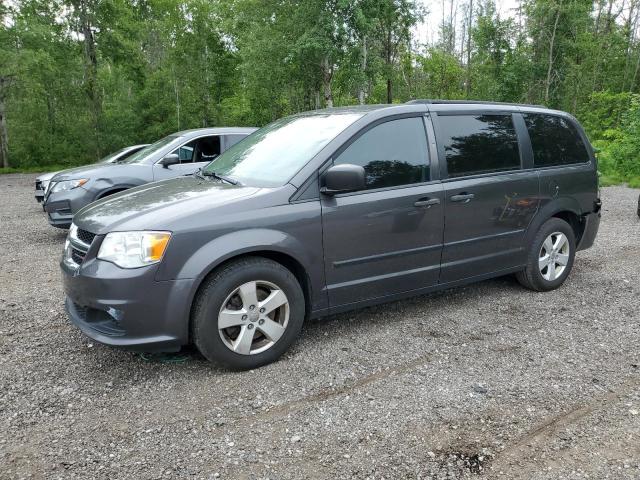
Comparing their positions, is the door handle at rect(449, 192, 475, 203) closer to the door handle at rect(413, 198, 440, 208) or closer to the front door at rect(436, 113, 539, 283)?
the front door at rect(436, 113, 539, 283)

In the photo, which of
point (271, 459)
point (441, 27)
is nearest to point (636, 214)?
point (271, 459)

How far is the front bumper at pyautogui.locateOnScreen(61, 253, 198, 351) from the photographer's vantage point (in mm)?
2932

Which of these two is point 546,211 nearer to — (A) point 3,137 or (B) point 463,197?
(B) point 463,197

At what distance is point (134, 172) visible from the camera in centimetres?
748

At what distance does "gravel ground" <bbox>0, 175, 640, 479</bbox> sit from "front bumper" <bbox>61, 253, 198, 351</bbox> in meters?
0.35

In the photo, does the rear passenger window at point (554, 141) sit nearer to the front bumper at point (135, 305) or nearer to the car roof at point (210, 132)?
the front bumper at point (135, 305)

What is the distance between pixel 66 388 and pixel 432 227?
2852mm

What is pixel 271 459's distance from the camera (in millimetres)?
2439

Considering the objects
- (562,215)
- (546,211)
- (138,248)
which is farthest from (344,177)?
(562,215)

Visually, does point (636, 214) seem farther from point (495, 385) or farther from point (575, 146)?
point (495, 385)

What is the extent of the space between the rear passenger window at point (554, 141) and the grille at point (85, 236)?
151 inches

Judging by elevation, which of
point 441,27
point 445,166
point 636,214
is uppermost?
point 441,27

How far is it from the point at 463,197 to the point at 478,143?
56 centimetres

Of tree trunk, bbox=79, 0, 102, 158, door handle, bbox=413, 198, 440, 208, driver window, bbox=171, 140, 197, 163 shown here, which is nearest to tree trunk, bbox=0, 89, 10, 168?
tree trunk, bbox=79, 0, 102, 158
